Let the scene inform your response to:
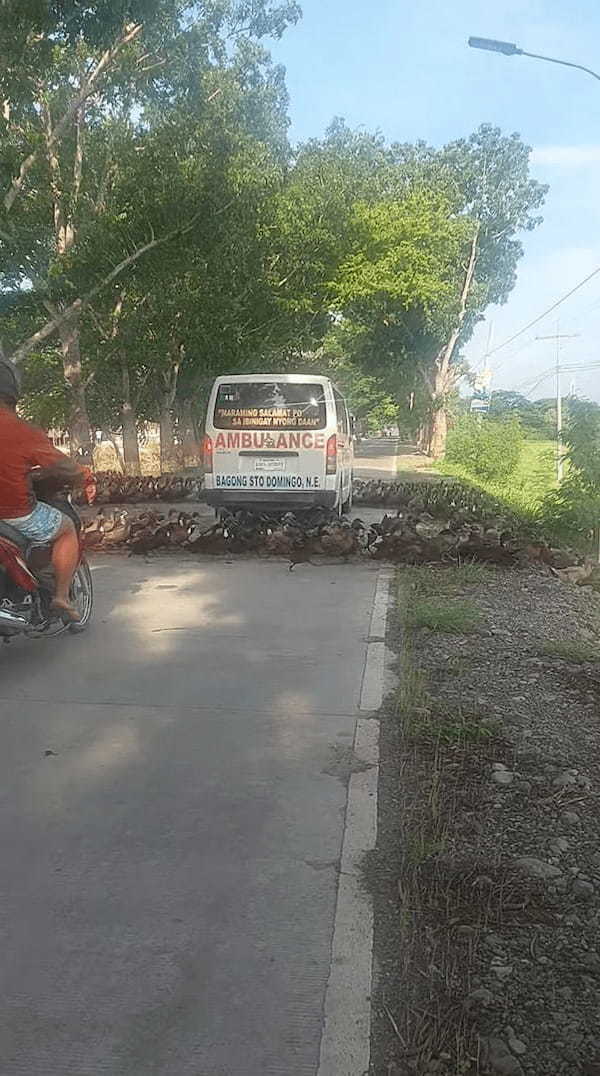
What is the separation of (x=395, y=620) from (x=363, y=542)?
3.50m

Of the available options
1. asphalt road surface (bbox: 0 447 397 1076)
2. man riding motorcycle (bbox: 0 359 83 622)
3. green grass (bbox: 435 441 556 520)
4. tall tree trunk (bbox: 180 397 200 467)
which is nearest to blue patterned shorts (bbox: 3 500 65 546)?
man riding motorcycle (bbox: 0 359 83 622)

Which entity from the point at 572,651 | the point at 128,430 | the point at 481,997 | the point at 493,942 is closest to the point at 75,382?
the point at 128,430

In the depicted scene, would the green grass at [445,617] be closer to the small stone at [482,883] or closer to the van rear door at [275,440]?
the small stone at [482,883]

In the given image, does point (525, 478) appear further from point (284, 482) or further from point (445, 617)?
point (445, 617)

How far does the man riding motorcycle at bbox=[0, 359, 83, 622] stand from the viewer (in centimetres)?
583

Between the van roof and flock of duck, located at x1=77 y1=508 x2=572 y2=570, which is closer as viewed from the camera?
flock of duck, located at x1=77 y1=508 x2=572 y2=570

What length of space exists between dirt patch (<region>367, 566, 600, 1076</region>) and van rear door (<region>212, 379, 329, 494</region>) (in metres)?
6.24

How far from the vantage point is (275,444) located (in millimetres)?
12320

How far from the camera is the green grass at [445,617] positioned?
6.98 meters

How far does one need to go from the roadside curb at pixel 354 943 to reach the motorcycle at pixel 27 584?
240 cm

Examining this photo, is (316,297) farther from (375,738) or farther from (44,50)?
(375,738)

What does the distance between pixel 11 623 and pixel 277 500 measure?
6736 mm

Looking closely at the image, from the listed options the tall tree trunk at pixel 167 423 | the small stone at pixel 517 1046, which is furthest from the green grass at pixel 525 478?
the small stone at pixel 517 1046

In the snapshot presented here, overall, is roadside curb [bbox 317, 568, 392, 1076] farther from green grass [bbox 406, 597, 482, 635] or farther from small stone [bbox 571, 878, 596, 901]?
green grass [bbox 406, 597, 482, 635]
